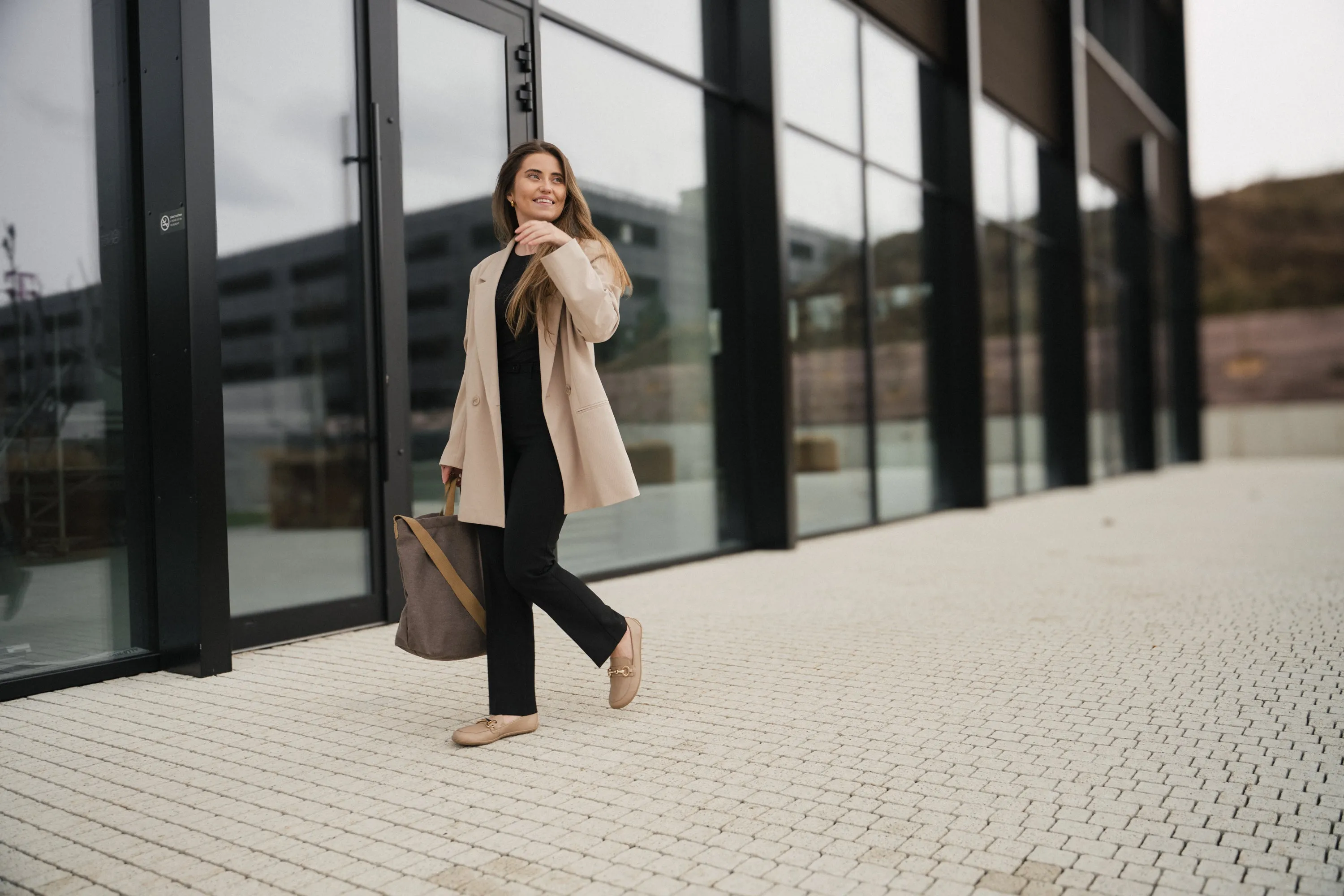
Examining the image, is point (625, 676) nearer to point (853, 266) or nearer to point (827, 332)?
point (827, 332)

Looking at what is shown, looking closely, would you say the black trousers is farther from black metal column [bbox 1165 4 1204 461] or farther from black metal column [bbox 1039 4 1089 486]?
black metal column [bbox 1165 4 1204 461]

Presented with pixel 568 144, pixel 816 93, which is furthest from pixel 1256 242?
pixel 568 144

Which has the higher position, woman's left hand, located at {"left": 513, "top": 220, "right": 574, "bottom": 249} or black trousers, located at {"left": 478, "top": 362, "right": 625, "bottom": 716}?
woman's left hand, located at {"left": 513, "top": 220, "right": 574, "bottom": 249}

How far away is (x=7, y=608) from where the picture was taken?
11.6ft

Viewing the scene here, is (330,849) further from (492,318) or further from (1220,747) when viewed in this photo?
(1220,747)

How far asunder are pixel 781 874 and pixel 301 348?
3378 millimetres

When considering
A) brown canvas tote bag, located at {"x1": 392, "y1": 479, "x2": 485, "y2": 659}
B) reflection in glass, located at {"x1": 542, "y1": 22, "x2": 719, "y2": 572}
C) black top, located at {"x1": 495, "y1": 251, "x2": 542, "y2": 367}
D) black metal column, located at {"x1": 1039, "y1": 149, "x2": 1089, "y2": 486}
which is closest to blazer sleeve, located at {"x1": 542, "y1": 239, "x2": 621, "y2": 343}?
black top, located at {"x1": 495, "y1": 251, "x2": 542, "y2": 367}

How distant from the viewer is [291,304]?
14.7ft

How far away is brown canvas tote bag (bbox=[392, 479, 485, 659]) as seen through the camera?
284 cm

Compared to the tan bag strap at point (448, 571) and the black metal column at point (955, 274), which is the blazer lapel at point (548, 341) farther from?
the black metal column at point (955, 274)

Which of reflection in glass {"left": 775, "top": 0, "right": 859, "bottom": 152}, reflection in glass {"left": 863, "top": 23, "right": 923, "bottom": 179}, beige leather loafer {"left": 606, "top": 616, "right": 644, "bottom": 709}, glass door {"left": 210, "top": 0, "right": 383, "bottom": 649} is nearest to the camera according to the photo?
beige leather loafer {"left": 606, "top": 616, "right": 644, "bottom": 709}

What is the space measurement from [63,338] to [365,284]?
1.19 m

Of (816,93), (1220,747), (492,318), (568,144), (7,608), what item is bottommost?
(1220,747)

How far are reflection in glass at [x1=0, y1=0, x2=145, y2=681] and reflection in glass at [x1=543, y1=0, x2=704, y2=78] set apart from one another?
253 cm
